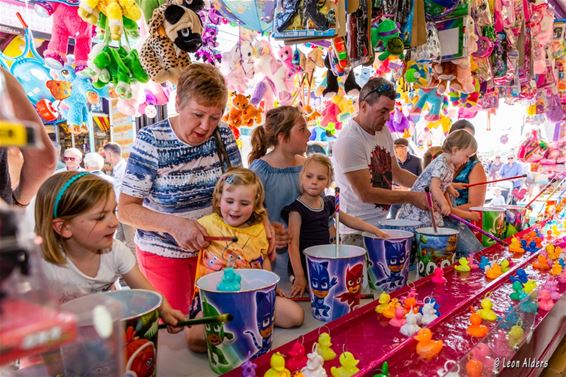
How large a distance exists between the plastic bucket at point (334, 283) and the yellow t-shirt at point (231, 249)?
0.61 ft

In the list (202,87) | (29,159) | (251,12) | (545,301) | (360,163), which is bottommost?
(545,301)

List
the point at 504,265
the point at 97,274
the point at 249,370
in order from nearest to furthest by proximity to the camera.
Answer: the point at 249,370 → the point at 97,274 → the point at 504,265

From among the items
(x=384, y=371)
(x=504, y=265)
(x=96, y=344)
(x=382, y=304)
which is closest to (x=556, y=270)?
(x=504, y=265)

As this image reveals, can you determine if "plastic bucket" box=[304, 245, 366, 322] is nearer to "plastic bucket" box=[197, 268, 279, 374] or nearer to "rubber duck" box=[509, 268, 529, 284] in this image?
"plastic bucket" box=[197, 268, 279, 374]

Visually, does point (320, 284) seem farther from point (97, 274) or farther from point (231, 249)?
point (97, 274)

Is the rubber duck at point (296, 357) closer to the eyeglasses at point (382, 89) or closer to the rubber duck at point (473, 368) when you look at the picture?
the rubber duck at point (473, 368)

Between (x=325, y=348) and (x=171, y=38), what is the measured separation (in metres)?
1.21

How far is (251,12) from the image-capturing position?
175 cm

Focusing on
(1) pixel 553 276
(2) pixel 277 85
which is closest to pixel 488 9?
(2) pixel 277 85

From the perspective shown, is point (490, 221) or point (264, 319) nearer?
point (264, 319)

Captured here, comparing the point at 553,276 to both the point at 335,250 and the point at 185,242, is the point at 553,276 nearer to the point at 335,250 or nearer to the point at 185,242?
the point at 335,250

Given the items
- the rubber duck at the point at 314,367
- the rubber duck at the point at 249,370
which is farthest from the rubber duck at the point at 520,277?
the rubber duck at the point at 249,370

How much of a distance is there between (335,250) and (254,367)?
46 centimetres

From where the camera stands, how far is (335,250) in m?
1.15
